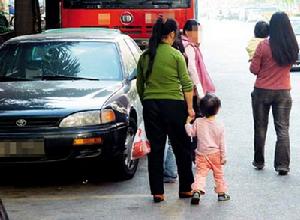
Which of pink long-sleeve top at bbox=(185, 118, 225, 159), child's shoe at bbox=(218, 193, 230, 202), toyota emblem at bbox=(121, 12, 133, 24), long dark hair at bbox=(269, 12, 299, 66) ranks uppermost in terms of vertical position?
toyota emblem at bbox=(121, 12, 133, 24)

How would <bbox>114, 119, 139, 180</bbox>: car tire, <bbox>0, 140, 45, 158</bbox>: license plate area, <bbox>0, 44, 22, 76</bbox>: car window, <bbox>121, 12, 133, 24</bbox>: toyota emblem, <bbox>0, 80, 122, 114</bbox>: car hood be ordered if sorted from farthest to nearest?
1. <bbox>121, 12, 133, 24</bbox>: toyota emblem
2. <bbox>0, 44, 22, 76</bbox>: car window
3. <bbox>114, 119, 139, 180</bbox>: car tire
4. <bbox>0, 80, 122, 114</bbox>: car hood
5. <bbox>0, 140, 45, 158</bbox>: license plate area

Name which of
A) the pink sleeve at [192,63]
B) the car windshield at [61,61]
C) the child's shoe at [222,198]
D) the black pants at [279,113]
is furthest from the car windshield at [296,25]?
the child's shoe at [222,198]

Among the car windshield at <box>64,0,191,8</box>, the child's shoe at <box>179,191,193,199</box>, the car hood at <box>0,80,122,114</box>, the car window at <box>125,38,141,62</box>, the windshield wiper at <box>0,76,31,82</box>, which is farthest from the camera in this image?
the car windshield at <box>64,0,191,8</box>

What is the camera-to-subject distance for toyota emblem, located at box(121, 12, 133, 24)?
15.8m

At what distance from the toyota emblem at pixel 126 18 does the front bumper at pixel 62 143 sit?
9.29 m

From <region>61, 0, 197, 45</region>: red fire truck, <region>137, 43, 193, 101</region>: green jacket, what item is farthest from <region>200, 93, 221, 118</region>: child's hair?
<region>61, 0, 197, 45</region>: red fire truck

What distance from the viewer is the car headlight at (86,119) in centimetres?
671

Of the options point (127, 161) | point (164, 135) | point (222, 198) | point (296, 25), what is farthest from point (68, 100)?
point (296, 25)

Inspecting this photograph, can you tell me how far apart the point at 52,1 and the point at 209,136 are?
16619 millimetres

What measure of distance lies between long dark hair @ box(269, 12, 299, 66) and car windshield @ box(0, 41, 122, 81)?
1895 mm

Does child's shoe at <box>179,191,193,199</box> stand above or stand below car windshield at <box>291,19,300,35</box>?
below

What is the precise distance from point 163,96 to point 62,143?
46.3 inches

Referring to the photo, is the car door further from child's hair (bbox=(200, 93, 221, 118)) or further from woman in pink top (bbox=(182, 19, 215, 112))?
child's hair (bbox=(200, 93, 221, 118))

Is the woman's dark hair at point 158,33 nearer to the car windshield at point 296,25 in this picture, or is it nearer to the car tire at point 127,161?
the car tire at point 127,161
